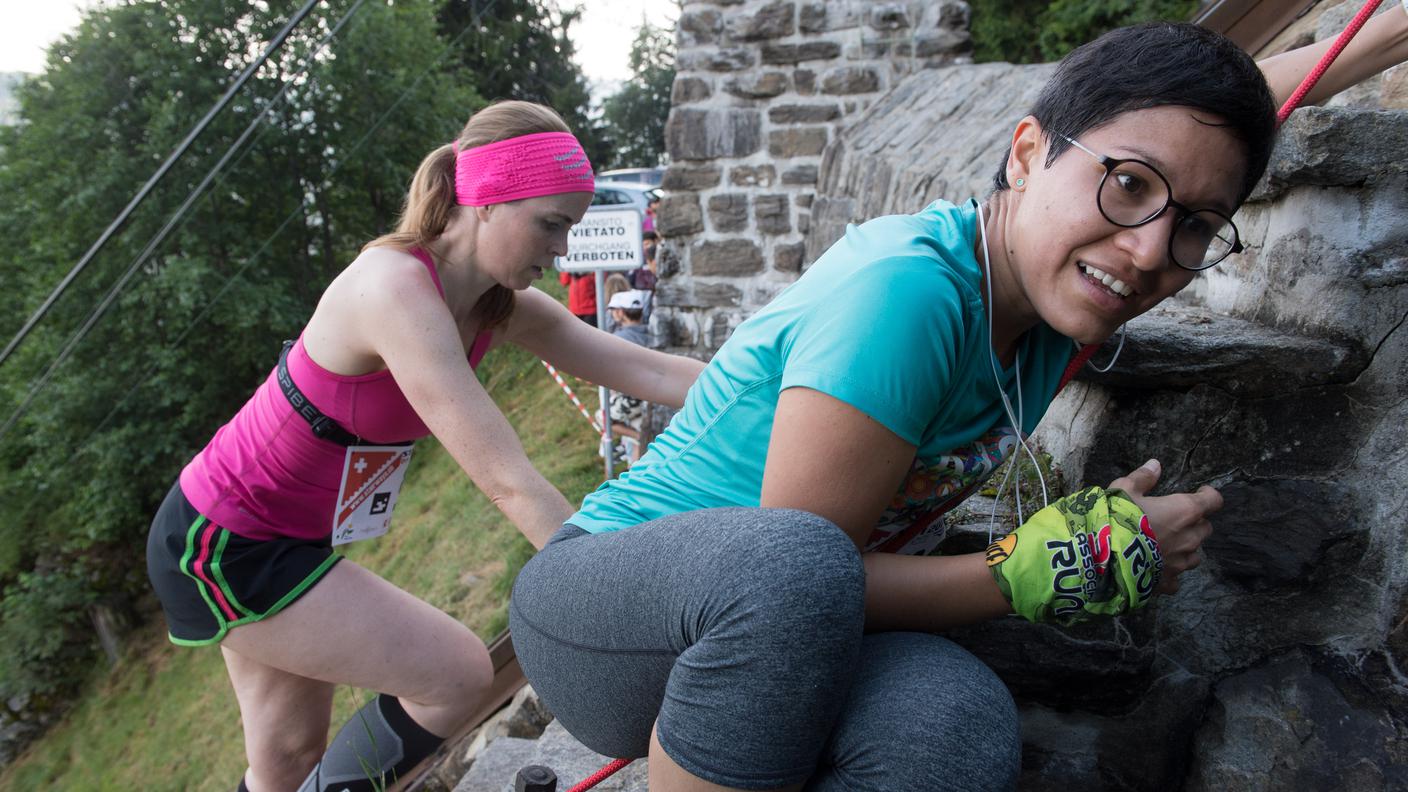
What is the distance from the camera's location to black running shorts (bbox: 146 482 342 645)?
1.89m

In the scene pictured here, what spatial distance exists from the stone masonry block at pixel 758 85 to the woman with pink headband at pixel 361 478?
326 cm

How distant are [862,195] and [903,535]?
2981 millimetres

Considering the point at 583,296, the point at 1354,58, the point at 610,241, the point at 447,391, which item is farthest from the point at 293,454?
the point at 583,296

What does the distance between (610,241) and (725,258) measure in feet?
3.60

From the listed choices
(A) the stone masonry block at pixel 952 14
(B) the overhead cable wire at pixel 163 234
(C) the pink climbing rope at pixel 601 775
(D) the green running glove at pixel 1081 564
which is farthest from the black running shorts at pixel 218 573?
(A) the stone masonry block at pixel 952 14

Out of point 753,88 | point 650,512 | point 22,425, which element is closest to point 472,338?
point 650,512

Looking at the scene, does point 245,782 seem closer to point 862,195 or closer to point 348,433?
point 348,433

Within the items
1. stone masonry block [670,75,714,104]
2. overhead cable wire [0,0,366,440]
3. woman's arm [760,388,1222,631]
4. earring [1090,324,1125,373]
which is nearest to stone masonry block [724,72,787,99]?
stone masonry block [670,75,714,104]

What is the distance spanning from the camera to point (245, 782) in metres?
2.11

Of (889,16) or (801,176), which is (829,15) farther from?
(801,176)

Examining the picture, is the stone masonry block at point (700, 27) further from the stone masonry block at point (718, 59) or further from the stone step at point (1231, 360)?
the stone step at point (1231, 360)

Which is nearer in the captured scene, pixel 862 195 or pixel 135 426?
pixel 862 195

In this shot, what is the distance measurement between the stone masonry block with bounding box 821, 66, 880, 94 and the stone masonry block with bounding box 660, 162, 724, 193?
728 mm

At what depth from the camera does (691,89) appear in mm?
5305
